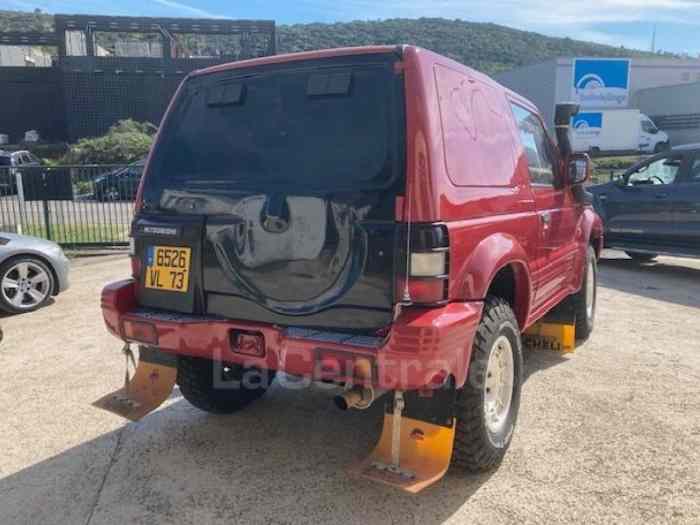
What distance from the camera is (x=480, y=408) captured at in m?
2.98

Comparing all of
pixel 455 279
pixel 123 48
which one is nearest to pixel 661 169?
pixel 455 279

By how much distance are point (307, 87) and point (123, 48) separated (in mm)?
44362

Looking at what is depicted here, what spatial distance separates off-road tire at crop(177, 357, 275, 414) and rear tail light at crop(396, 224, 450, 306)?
5.18ft

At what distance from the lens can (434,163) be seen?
2.69 meters

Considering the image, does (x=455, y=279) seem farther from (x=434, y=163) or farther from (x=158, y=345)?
(x=158, y=345)

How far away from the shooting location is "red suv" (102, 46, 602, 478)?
266 cm

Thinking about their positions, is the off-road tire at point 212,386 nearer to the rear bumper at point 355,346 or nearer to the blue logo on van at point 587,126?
the rear bumper at point 355,346

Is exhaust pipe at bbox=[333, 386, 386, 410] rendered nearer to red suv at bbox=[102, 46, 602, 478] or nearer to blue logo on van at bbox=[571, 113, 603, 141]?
red suv at bbox=[102, 46, 602, 478]

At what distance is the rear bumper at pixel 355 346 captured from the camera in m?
2.54

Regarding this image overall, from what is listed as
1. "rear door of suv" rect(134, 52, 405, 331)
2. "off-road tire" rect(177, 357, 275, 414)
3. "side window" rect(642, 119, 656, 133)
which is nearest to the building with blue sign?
"side window" rect(642, 119, 656, 133)

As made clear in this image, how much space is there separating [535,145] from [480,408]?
2.08 m

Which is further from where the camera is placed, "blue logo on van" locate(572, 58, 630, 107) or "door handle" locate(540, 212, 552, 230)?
"blue logo on van" locate(572, 58, 630, 107)

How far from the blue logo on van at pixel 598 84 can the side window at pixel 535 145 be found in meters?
38.0

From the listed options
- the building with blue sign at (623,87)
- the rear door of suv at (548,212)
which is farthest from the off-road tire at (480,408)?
the building with blue sign at (623,87)
